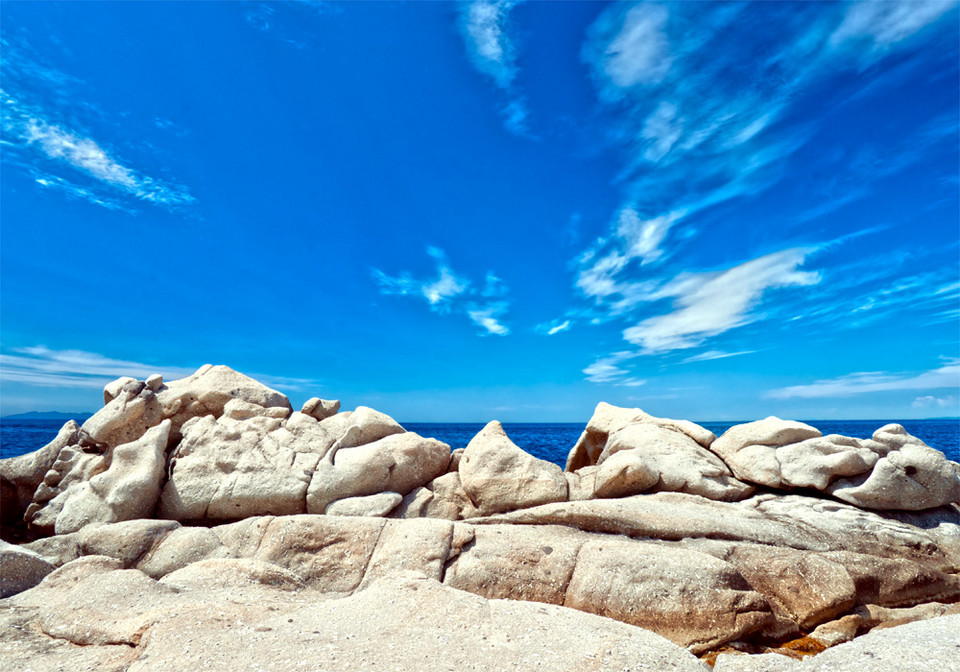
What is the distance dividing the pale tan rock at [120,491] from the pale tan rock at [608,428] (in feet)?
41.8

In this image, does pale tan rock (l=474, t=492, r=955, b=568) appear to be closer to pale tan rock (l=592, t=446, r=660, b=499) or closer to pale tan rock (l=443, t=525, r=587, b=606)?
pale tan rock (l=592, t=446, r=660, b=499)

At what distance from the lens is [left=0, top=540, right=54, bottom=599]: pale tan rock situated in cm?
891

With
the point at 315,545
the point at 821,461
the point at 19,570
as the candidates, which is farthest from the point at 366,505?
the point at 821,461

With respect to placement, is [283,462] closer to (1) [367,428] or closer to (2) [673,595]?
(1) [367,428]

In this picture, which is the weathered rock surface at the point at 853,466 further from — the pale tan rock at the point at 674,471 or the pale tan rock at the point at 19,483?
the pale tan rock at the point at 19,483

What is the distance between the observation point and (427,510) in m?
13.1

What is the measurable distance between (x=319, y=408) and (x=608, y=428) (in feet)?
30.5

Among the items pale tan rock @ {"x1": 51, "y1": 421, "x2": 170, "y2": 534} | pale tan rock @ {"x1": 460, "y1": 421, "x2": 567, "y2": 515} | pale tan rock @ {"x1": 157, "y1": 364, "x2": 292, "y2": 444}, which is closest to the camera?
pale tan rock @ {"x1": 51, "y1": 421, "x2": 170, "y2": 534}

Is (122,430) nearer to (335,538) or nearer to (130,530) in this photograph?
(130,530)

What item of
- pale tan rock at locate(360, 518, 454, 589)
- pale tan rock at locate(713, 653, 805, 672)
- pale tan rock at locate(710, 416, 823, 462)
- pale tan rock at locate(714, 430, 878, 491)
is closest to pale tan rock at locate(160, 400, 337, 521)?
pale tan rock at locate(360, 518, 454, 589)

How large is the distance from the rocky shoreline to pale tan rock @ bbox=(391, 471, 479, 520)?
0.06 m

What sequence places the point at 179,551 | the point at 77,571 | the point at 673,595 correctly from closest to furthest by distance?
the point at 673,595
the point at 77,571
the point at 179,551

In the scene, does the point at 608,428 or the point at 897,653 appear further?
the point at 608,428

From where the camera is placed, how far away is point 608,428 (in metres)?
17.4
